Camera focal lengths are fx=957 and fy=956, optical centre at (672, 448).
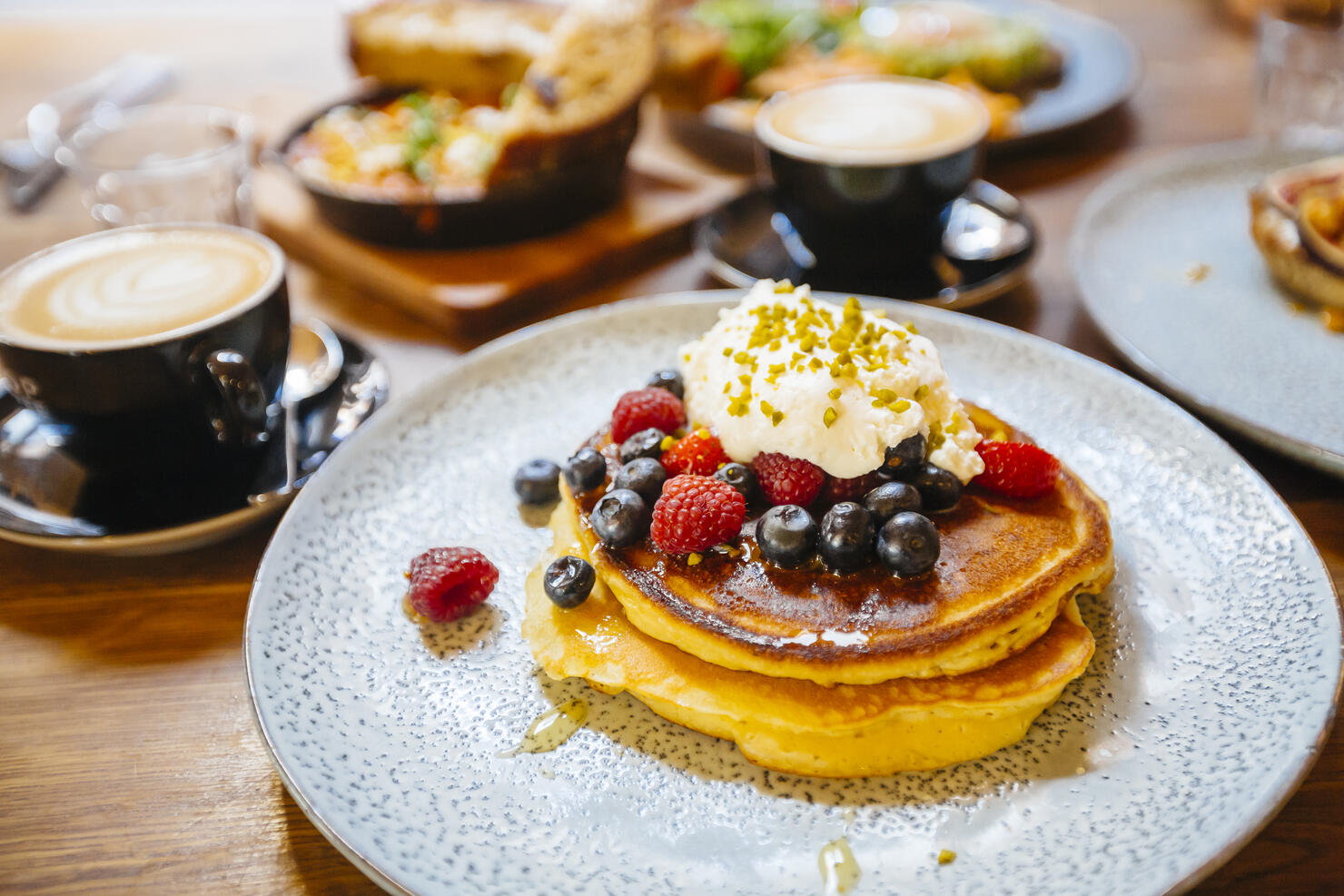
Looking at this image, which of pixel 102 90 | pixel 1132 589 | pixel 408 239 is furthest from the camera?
pixel 102 90

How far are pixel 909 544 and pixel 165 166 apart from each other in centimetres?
182

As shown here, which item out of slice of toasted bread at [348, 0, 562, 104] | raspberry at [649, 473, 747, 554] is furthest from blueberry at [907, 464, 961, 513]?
slice of toasted bread at [348, 0, 562, 104]

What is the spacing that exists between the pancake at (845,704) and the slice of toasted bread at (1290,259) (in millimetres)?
1036

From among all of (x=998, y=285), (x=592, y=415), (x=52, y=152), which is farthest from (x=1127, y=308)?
(x=52, y=152)

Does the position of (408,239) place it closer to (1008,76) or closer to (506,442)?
(506,442)

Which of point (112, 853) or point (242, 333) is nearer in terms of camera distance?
point (112, 853)

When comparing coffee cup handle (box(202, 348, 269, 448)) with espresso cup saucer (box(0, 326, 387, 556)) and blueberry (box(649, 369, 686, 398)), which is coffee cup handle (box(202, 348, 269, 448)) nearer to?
espresso cup saucer (box(0, 326, 387, 556))

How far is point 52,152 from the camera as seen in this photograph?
98.0 inches

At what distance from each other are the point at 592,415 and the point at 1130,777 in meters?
0.88

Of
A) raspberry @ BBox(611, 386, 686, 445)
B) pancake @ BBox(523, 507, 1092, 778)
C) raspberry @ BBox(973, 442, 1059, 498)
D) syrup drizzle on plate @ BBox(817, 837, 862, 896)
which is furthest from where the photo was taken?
raspberry @ BBox(611, 386, 686, 445)

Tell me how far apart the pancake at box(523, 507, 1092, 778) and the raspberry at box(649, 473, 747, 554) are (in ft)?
0.42

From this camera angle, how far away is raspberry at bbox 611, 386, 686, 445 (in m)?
1.28

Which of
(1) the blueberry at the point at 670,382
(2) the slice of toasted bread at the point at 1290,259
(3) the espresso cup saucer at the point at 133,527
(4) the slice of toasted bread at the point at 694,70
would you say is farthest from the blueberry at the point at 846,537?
(4) the slice of toasted bread at the point at 694,70

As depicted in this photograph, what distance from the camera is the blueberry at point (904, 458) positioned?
1.17 metres
